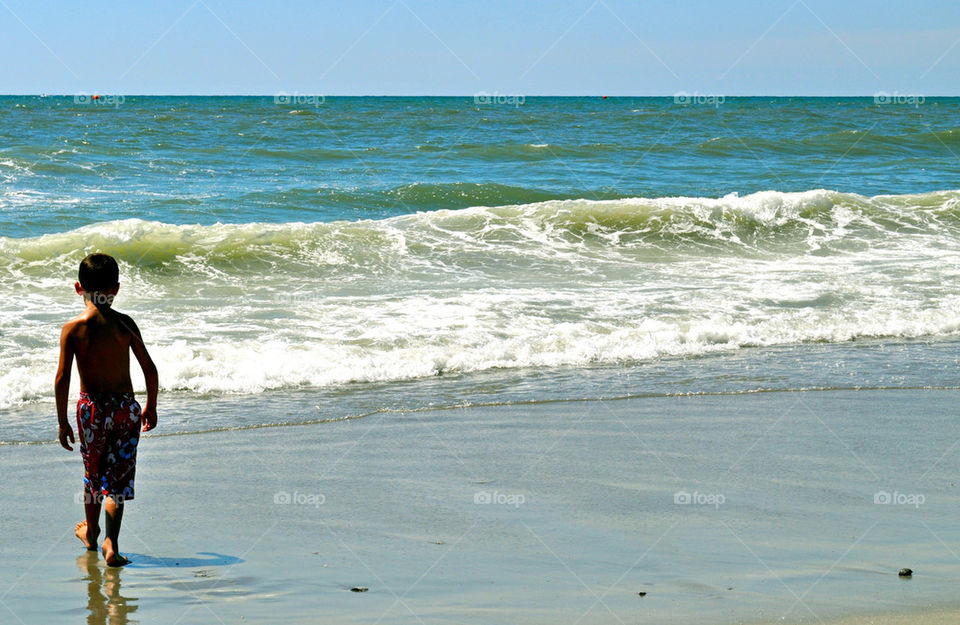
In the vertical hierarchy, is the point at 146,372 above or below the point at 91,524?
above

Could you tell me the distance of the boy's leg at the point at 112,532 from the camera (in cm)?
412

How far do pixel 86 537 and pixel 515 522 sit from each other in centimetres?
182

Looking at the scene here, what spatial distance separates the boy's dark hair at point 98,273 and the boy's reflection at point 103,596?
110cm

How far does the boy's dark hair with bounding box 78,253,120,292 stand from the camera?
4.19 m

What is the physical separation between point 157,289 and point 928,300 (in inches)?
334

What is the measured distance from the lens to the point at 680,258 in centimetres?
1472

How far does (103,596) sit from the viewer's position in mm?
3807

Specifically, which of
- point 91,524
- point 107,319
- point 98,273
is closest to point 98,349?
point 107,319

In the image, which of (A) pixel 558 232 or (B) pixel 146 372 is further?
(A) pixel 558 232

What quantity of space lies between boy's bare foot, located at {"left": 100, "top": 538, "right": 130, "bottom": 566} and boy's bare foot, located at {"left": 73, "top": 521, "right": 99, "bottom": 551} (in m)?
0.19

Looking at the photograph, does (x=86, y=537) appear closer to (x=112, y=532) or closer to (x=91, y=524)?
(x=91, y=524)

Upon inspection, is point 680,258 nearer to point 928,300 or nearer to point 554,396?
point 928,300

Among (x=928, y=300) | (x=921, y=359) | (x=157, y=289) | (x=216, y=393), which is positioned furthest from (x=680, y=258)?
(x=216, y=393)

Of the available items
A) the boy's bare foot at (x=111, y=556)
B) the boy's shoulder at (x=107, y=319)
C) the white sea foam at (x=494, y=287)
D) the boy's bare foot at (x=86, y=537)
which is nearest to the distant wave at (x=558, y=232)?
the white sea foam at (x=494, y=287)
